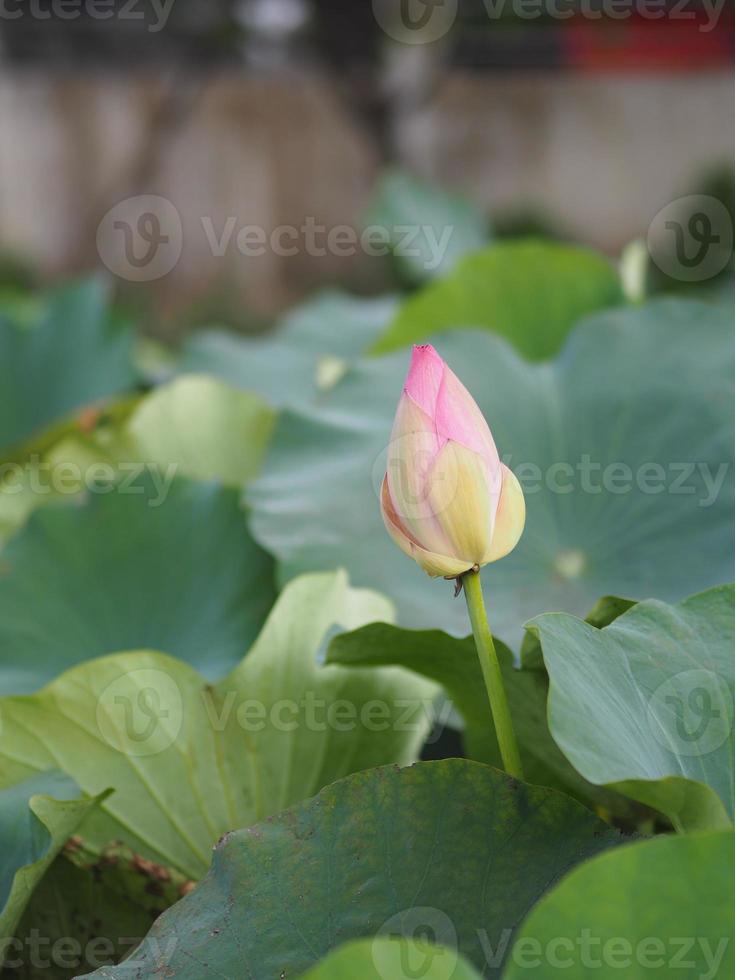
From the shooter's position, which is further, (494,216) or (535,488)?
(494,216)

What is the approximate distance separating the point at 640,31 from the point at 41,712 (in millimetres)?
7083

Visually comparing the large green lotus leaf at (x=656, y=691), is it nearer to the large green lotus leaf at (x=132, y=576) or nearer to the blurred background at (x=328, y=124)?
the large green lotus leaf at (x=132, y=576)

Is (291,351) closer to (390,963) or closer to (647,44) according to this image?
(390,963)

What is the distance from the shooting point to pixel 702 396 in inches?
33.8

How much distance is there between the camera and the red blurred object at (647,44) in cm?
669

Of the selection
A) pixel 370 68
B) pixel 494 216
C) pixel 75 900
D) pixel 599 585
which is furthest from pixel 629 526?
pixel 370 68

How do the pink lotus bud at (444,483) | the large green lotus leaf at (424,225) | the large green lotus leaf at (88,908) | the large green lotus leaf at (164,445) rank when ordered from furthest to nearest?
1. the large green lotus leaf at (424,225)
2. the large green lotus leaf at (164,445)
3. the large green lotus leaf at (88,908)
4. the pink lotus bud at (444,483)

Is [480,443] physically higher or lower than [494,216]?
lower

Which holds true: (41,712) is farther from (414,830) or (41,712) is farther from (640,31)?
(640,31)

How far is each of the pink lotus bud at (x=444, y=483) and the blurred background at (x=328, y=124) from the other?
579 centimetres

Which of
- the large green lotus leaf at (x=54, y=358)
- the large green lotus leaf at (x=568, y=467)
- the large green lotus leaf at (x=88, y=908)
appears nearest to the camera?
the large green lotus leaf at (x=88, y=908)

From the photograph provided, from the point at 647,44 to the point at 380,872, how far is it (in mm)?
7129

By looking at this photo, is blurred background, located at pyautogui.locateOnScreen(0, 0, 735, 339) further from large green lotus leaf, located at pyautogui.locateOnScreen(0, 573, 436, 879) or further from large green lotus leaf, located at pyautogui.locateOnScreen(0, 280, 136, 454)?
large green lotus leaf, located at pyautogui.locateOnScreen(0, 573, 436, 879)

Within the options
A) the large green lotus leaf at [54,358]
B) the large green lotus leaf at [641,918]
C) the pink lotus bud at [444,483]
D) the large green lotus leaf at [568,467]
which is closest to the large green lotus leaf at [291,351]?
the large green lotus leaf at [54,358]
